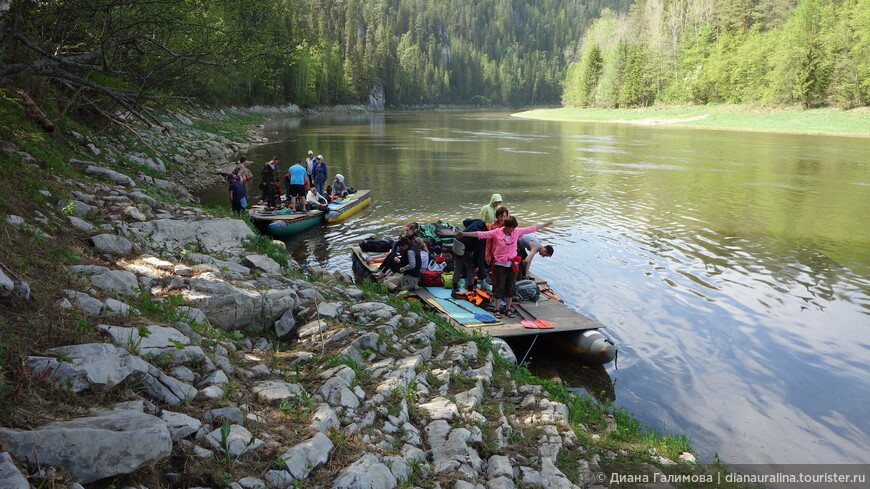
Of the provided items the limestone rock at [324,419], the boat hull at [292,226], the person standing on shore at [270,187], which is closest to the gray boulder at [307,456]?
the limestone rock at [324,419]

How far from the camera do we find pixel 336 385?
6.27 metres

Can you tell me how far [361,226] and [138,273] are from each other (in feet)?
42.2

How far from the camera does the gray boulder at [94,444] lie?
3688 mm

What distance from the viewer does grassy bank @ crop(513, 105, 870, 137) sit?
5428 cm

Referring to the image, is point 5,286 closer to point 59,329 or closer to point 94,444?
point 59,329

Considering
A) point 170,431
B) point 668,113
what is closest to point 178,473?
point 170,431

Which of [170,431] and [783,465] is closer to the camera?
[170,431]

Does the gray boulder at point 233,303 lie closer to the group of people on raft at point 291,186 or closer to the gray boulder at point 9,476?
the gray boulder at point 9,476

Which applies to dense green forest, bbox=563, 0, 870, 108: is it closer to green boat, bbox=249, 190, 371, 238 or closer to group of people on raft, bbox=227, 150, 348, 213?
green boat, bbox=249, 190, 371, 238

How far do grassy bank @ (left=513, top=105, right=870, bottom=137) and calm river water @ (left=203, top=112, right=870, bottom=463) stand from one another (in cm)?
2028

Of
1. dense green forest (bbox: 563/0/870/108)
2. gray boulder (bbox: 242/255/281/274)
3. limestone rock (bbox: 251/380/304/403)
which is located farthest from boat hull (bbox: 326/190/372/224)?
dense green forest (bbox: 563/0/870/108)

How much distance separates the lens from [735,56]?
80.0m

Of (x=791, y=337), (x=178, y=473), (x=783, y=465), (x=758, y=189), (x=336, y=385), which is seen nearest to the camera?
(x=178, y=473)

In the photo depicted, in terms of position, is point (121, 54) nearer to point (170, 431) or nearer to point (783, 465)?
point (170, 431)
